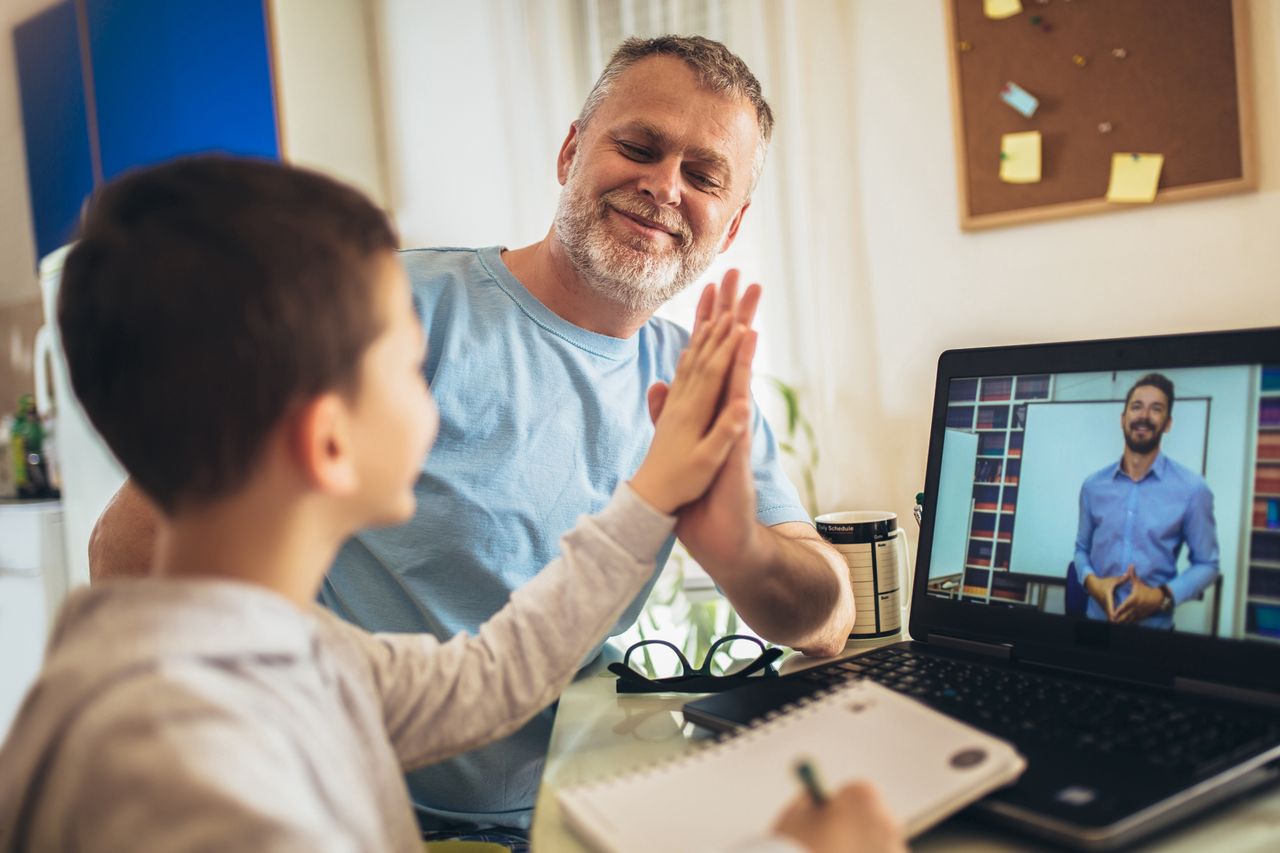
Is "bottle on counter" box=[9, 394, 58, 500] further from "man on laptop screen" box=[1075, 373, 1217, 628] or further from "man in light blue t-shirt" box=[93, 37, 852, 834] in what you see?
"man on laptop screen" box=[1075, 373, 1217, 628]

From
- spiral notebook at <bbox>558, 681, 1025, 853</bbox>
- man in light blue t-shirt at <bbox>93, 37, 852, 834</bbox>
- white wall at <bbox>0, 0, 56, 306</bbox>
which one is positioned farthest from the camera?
white wall at <bbox>0, 0, 56, 306</bbox>

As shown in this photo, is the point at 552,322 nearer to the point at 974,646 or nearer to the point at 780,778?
the point at 974,646

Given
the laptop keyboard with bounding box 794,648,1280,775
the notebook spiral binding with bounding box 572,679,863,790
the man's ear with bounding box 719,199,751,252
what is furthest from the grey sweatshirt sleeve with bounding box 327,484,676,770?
the man's ear with bounding box 719,199,751,252

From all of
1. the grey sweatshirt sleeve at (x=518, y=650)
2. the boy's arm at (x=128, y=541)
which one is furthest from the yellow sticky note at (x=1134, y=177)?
the boy's arm at (x=128, y=541)

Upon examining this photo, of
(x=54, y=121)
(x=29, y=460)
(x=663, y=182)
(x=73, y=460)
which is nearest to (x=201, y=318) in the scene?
(x=663, y=182)

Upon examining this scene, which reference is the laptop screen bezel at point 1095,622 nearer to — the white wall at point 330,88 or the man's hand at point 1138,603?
the man's hand at point 1138,603

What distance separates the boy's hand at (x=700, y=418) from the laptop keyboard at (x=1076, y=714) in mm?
217

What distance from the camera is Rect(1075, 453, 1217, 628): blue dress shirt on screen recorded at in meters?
0.76

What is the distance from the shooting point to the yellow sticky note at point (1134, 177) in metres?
1.83

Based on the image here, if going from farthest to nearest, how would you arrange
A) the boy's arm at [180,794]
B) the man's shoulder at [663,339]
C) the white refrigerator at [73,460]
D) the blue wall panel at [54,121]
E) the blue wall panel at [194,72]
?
the blue wall panel at [54,121]
the blue wall panel at [194,72]
the white refrigerator at [73,460]
the man's shoulder at [663,339]
the boy's arm at [180,794]

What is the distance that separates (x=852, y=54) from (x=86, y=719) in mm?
2162

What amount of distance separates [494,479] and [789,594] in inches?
15.4

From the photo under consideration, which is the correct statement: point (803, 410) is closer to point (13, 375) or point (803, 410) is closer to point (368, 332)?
point (368, 332)

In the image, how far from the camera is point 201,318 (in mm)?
531
